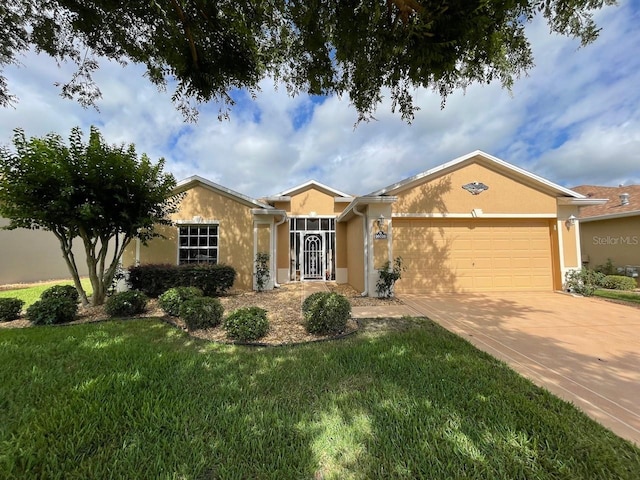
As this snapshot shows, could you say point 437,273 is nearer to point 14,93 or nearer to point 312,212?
point 312,212

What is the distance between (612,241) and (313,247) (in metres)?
14.0

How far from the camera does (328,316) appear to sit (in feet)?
17.6

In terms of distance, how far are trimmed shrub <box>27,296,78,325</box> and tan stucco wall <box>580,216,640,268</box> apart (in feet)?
65.9

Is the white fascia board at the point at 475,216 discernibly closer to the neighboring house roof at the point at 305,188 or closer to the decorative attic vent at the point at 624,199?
Result: the neighboring house roof at the point at 305,188

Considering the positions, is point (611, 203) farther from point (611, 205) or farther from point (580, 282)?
point (580, 282)

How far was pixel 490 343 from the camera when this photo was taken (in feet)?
16.2

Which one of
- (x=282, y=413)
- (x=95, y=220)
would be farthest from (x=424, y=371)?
(x=95, y=220)

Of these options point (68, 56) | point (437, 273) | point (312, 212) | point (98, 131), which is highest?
point (68, 56)

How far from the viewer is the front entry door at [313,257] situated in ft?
46.3

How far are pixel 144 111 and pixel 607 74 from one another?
46.5 ft

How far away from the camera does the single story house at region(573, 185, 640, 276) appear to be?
39.7 ft

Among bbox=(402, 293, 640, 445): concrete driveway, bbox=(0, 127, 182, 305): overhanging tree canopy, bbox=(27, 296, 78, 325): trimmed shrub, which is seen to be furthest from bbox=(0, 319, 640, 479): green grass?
bbox=(0, 127, 182, 305): overhanging tree canopy

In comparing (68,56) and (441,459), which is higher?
(68,56)

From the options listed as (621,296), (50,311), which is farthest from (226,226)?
(621,296)
